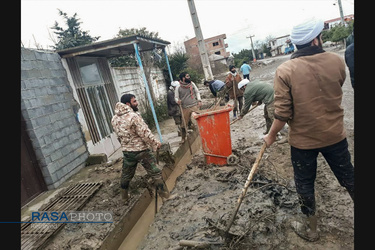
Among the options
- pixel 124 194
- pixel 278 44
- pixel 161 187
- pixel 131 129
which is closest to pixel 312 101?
pixel 131 129

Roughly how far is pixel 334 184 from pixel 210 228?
189 cm

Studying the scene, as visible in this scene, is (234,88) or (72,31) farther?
(72,31)

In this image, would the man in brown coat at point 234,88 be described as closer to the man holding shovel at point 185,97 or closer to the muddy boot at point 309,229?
the man holding shovel at point 185,97

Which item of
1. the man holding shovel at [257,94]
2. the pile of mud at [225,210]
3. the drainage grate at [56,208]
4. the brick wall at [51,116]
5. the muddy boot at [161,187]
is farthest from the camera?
the man holding shovel at [257,94]

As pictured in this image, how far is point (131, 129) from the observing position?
3.50m

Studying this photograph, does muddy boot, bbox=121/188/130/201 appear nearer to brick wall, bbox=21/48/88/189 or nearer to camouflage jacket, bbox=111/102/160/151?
camouflage jacket, bbox=111/102/160/151

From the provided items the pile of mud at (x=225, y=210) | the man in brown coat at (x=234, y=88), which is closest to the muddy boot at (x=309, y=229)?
the pile of mud at (x=225, y=210)

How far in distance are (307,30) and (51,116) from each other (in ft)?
16.4

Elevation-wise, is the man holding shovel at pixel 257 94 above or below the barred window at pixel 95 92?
below

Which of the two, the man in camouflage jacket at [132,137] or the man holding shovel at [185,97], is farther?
the man holding shovel at [185,97]

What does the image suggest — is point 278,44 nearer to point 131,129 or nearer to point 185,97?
point 185,97

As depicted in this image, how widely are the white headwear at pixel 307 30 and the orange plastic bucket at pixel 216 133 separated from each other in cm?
224

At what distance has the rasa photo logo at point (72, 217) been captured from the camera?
3.56m

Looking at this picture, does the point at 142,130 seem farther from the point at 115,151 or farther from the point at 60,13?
the point at 60,13
